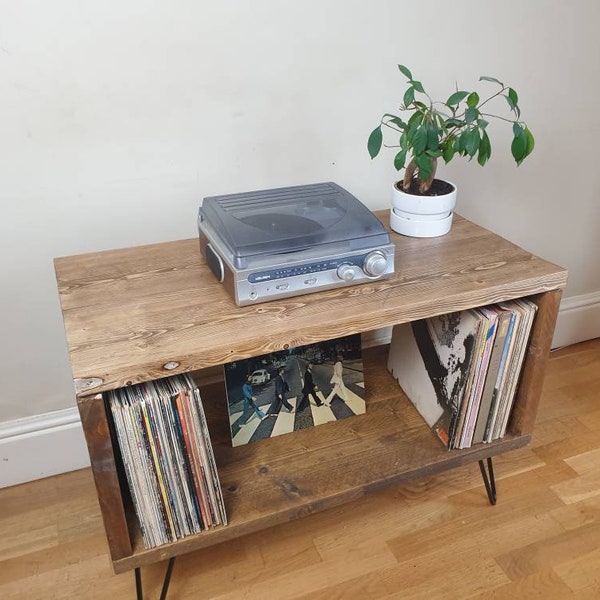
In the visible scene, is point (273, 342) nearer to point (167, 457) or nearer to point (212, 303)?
point (212, 303)

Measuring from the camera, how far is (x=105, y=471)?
848mm

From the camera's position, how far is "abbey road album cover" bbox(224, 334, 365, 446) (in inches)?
46.4

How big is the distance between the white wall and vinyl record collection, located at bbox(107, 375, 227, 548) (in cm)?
50

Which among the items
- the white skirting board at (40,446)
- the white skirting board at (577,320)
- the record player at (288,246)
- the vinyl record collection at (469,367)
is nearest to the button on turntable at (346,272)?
the record player at (288,246)

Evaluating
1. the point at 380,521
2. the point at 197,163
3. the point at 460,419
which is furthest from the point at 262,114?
the point at 380,521

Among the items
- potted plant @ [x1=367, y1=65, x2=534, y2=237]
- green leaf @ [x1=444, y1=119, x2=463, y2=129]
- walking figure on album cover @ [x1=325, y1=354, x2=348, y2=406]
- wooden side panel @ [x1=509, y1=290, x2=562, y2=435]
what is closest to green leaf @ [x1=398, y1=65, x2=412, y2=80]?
potted plant @ [x1=367, y1=65, x2=534, y2=237]

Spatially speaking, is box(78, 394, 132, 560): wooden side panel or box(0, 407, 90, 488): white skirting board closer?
box(78, 394, 132, 560): wooden side panel

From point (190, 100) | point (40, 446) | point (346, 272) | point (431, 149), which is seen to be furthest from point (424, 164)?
point (40, 446)

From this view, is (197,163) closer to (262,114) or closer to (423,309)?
(262,114)

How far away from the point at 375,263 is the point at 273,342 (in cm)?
23

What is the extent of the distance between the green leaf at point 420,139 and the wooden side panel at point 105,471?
67cm

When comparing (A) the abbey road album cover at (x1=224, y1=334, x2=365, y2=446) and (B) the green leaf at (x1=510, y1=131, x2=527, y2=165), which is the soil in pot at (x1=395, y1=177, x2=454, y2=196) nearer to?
(B) the green leaf at (x1=510, y1=131, x2=527, y2=165)

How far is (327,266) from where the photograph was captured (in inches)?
37.5

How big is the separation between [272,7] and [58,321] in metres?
0.79
